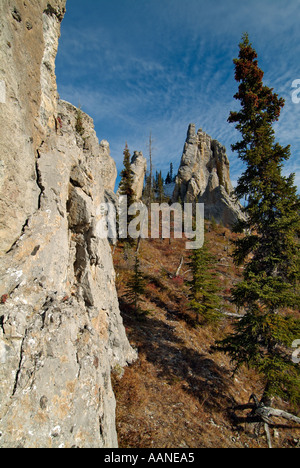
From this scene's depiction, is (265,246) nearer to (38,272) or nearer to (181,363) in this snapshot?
(181,363)

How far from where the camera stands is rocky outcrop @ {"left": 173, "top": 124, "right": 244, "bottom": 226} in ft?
200

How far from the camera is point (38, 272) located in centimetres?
481

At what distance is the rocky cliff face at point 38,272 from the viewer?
3.71 m

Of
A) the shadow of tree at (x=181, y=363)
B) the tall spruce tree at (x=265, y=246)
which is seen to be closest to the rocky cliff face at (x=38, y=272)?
the shadow of tree at (x=181, y=363)

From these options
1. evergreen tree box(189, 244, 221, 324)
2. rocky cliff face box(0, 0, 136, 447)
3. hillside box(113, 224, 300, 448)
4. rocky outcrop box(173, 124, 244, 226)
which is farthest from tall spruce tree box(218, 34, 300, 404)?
rocky outcrop box(173, 124, 244, 226)

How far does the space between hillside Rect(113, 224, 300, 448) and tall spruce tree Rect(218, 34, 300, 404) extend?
1840mm

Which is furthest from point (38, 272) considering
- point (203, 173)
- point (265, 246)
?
point (203, 173)

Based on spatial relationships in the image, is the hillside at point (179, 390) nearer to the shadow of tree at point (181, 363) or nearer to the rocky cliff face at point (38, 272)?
the shadow of tree at point (181, 363)

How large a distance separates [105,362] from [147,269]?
1715 cm

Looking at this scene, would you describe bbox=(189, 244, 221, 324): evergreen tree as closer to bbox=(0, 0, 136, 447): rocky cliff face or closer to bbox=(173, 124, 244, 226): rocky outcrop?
bbox=(0, 0, 136, 447): rocky cliff face

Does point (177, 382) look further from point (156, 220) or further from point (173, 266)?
point (156, 220)

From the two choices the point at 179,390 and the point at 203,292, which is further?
the point at 203,292

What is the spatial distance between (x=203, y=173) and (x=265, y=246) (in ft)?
204

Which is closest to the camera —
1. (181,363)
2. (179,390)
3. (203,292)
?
(179,390)
